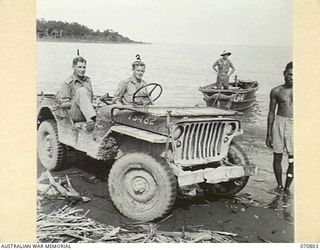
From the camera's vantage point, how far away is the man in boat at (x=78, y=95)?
1.84 metres

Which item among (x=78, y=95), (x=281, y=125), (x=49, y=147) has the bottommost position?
(x=49, y=147)

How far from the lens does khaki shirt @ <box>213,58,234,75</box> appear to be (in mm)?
1828

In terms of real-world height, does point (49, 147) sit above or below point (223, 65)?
below

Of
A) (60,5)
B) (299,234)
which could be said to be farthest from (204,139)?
(60,5)

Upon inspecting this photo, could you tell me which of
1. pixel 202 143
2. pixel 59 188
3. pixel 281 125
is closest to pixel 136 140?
pixel 202 143

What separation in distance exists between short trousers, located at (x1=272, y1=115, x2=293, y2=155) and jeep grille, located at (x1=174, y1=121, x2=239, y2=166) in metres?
0.17

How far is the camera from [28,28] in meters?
1.83

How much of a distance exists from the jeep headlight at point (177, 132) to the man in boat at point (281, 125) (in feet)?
1.25

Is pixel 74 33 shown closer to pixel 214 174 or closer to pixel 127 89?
pixel 127 89

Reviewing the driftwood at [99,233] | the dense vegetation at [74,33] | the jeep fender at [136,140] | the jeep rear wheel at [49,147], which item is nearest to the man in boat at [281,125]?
the driftwood at [99,233]

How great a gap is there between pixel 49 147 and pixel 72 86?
0.29 m

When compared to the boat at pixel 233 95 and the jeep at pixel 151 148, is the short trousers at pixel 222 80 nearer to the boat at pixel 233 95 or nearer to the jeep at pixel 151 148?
the boat at pixel 233 95

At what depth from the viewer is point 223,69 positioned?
184 centimetres

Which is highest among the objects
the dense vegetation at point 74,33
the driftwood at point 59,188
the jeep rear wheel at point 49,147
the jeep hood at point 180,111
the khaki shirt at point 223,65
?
the dense vegetation at point 74,33
